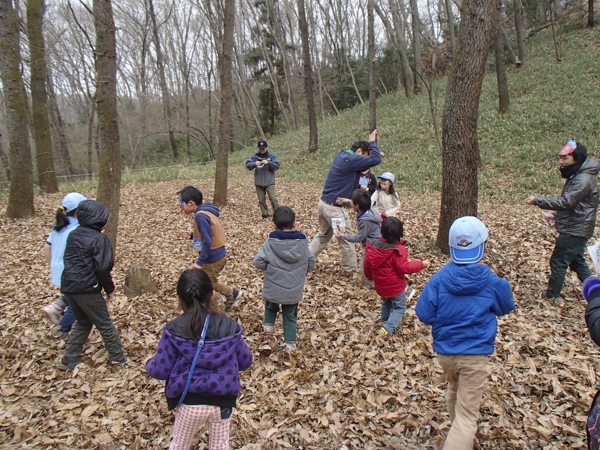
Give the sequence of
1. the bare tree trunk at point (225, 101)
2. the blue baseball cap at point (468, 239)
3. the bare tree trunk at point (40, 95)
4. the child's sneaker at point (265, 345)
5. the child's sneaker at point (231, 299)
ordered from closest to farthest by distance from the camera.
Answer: the blue baseball cap at point (468, 239) < the child's sneaker at point (265, 345) < the child's sneaker at point (231, 299) < the bare tree trunk at point (225, 101) < the bare tree trunk at point (40, 95)

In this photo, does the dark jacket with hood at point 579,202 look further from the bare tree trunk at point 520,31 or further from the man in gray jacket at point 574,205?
the bare tree trunk at point 520,31

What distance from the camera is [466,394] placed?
2.83 metres

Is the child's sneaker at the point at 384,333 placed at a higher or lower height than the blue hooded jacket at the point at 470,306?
lower

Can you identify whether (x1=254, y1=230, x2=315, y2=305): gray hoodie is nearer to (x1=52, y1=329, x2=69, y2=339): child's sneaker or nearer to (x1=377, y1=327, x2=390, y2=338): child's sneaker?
(x1=377, y1=327, x2=390, y2=338): child's sneaker

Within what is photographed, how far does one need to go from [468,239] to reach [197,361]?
2.05 m

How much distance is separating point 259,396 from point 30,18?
43.1 ft

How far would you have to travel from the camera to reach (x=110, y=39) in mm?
6266

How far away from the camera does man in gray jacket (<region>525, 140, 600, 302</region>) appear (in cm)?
469

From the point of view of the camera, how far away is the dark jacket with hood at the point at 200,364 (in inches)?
99.0

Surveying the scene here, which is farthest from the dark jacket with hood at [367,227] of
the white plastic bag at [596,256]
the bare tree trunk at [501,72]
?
the bare tree trunk at [501,72]

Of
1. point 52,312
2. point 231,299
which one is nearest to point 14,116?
point 52,312

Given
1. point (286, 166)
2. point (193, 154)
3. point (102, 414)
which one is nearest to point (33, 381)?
point (102, 414)

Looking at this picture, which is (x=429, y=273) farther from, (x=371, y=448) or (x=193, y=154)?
(x=193, y=154)

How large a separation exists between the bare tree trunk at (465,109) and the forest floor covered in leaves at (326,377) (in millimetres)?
1157
